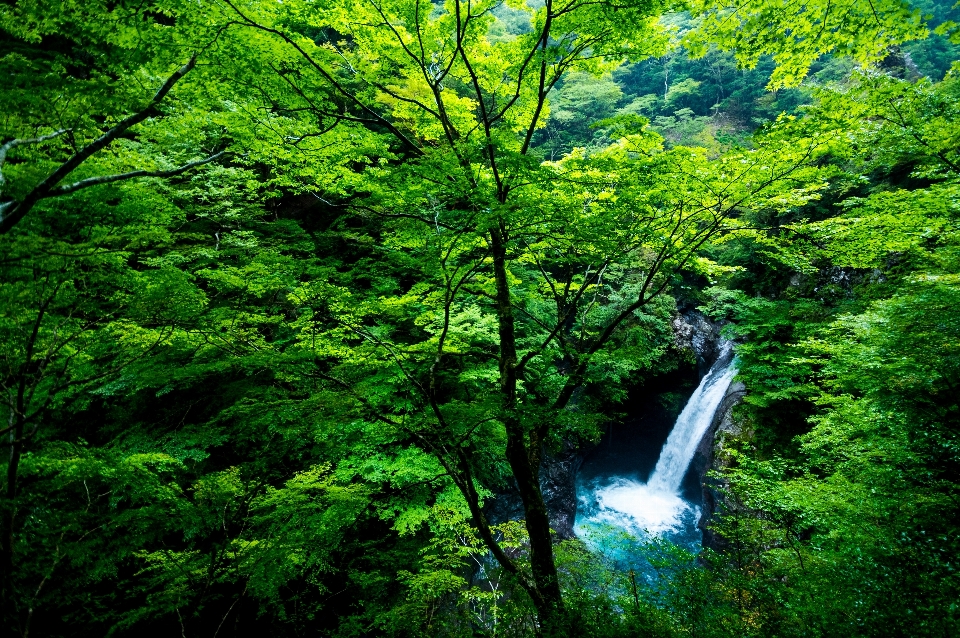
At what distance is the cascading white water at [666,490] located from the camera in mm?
13062

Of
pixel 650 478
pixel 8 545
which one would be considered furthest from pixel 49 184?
pixel 650 478

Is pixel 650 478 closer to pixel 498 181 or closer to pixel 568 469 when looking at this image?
pixel 568 469

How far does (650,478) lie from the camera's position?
15.3 meters

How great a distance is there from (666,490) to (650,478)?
93 centimetres

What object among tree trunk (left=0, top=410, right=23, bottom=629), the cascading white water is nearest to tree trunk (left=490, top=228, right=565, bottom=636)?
tree trunk (left=0, top=410, right=23, bottom=629)

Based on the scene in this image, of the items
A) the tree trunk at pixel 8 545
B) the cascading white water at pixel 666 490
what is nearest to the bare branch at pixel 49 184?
the tree trunk at pixel 8 545

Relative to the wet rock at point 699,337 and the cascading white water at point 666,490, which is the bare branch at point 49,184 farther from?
the wet rock at point 699,337

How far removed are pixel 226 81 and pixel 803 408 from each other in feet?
45.3

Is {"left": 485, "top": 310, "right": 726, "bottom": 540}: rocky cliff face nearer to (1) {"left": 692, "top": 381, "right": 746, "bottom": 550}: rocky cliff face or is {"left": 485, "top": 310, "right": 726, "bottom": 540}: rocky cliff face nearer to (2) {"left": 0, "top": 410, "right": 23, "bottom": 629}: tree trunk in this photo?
(1) {"left": 692, "top": 381, "right": 746, "bottom": 550}: rocky cliff face

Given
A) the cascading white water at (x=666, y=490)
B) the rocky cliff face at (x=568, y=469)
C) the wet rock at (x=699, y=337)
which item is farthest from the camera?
the wet rock at (x=699, y=337)

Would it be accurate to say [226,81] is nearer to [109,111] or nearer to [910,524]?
[109,111]

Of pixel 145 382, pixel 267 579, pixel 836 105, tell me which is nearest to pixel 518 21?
pixel 836 105

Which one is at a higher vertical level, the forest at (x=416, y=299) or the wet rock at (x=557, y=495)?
the forest at (x=416, y=299)

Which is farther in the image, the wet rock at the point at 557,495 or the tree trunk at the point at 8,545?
the wet rock at the point at 557,495
